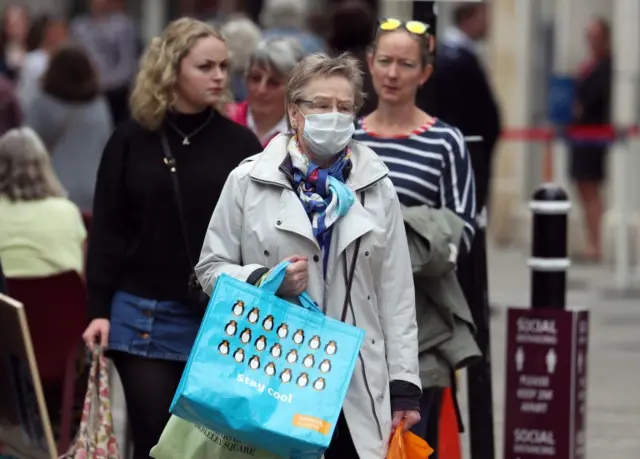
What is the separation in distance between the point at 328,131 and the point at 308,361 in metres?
0.65

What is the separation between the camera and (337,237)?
5.48 meters

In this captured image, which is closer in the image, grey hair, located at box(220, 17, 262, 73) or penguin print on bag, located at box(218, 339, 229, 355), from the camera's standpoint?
penguin print on bag, located at box(218, 339, 229, 355)

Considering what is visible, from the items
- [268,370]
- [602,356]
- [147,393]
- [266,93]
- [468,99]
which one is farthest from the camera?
[468,99]

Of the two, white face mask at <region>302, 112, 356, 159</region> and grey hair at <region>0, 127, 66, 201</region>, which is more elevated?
white face mask at <region>302, 112, 356, 159</region>

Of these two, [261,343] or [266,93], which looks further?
[266,93]

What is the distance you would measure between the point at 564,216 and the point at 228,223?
2.70 m

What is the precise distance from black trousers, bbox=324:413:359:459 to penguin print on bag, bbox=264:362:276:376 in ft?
1.19

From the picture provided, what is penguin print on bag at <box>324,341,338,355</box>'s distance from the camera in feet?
17.3

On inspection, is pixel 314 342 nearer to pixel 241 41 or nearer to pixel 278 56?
pixel 278 56

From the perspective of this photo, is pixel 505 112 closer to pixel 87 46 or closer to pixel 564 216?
pixel 87 46

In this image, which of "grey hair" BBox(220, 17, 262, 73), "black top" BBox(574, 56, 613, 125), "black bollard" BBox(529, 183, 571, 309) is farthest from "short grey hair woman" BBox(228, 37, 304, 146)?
"black top" BBox(574, 56, 613, 125)

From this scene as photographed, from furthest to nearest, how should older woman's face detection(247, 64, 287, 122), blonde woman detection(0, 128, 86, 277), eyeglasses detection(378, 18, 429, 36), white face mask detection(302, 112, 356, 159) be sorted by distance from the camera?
blonde woman detection(0, 128, 86, 277), older woman's face detection(247, 64, 287, 122), eyeglasses detection(378, 18, 429, 36), white face mask detection(302, 112, 356, 159)

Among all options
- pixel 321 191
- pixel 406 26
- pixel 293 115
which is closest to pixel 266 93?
pixel 406 26

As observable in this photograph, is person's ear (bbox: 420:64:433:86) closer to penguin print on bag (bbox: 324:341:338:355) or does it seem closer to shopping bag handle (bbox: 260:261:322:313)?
shopping bag handle (bbox: 260:261:322:313)
